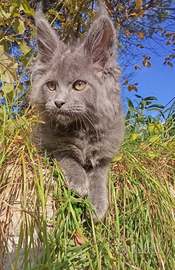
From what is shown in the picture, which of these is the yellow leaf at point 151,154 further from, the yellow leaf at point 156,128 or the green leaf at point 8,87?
the green leaf at point 8,87

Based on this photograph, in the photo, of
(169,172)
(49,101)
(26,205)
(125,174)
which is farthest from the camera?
(169,172)

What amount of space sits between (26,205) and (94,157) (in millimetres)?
415

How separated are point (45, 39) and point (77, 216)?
0.91 m

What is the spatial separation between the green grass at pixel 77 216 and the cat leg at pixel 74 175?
1.2 inches

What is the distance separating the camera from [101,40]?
→ 1.08m

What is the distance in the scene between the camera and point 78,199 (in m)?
0.95

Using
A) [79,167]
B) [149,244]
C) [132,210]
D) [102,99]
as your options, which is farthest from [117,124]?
[149,244]

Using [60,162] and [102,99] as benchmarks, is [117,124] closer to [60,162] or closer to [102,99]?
[102,99]

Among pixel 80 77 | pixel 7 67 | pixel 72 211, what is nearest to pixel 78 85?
pixel 80 77

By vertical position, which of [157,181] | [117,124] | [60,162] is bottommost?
[157,181]

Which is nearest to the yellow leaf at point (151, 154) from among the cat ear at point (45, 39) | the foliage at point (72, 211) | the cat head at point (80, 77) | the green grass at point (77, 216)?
the foliage at point (72, 211)

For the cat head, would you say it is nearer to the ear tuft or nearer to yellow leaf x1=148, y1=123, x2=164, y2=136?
the ear tuft

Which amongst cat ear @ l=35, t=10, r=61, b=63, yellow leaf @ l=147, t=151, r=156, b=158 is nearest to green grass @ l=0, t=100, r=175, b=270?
yellow leaf @ l=147, t=151, r=156, b=158

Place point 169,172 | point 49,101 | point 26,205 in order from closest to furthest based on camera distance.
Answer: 1. point 26,205
2. point 49,101
3. point 169,172
